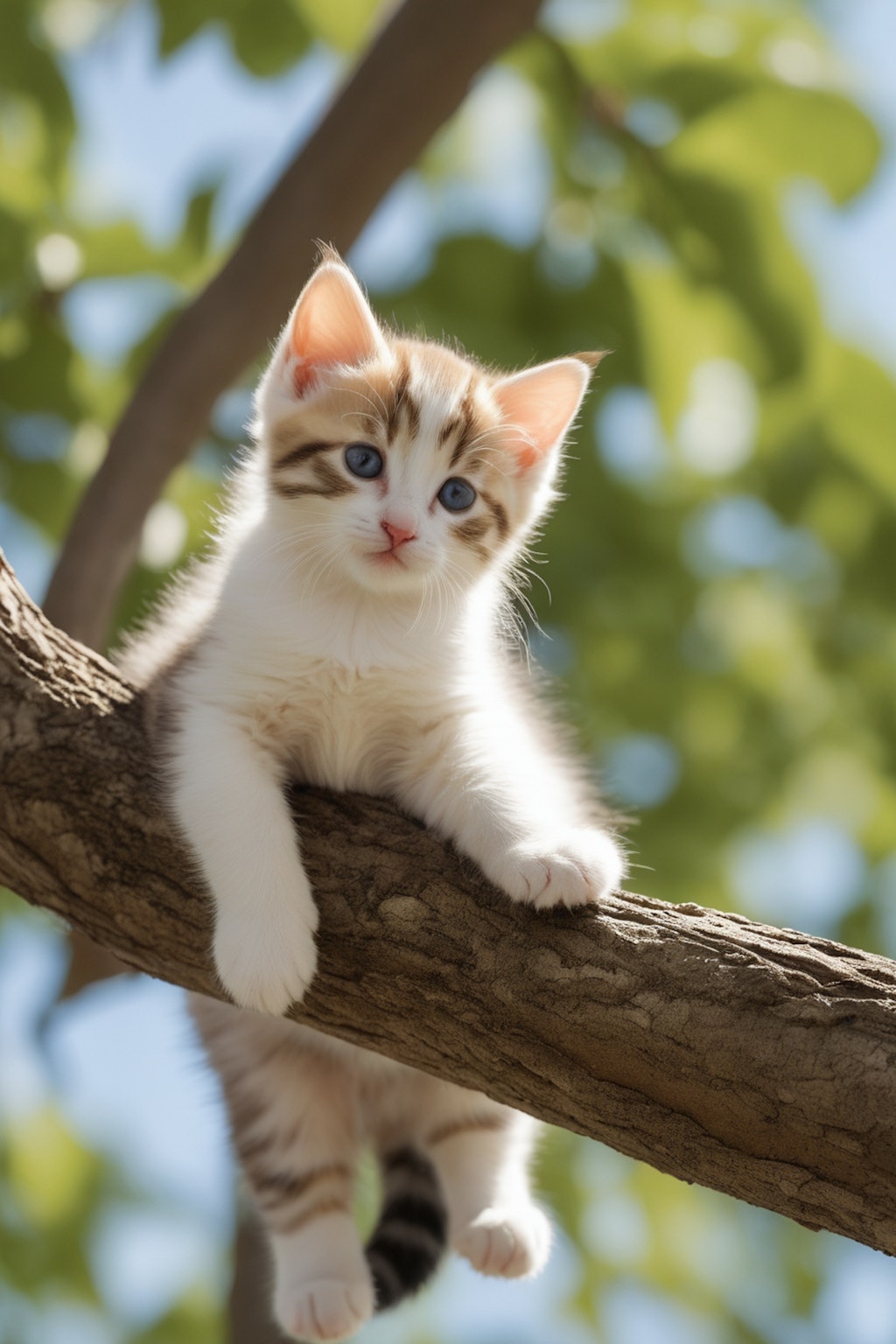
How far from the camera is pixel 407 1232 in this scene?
2008mm

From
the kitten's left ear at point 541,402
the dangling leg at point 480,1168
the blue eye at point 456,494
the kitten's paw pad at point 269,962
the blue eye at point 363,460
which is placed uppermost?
the kitten's left ear at point 541,402

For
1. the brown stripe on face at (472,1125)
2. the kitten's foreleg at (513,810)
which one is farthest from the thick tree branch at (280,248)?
the brown stripe on face at (472,1125)

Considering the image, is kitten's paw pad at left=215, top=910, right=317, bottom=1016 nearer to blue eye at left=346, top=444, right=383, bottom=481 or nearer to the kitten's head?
the kitten's head

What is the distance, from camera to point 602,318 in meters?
3.11

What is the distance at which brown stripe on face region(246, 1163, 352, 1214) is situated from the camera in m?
1.96

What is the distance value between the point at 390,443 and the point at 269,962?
0.80 meters

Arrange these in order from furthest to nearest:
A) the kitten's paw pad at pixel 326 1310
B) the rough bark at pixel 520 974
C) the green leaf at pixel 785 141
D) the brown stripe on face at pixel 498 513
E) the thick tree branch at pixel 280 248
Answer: the green leaf at pixel 785 141 < the thick tree branch at pixel 280 248 < the brown stripe on face at pixel 498 513 < the kitten's paw pad at pixel 326 1310 < the rough bark at pixel 520 974

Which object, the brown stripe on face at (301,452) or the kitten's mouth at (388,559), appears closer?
the kitten's mouth at (388,559)

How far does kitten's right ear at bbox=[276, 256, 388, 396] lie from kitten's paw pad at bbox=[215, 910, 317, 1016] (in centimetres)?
89

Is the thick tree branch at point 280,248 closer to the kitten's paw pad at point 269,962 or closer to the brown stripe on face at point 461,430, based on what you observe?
the brown stripe on face at point 461,430

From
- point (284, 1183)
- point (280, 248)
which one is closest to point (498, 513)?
point (280, 248)

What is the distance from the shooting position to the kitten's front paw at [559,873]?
5.00ft

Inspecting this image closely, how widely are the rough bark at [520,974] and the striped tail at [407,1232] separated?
0.56m

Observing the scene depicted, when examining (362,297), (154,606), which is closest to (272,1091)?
(154,606)
